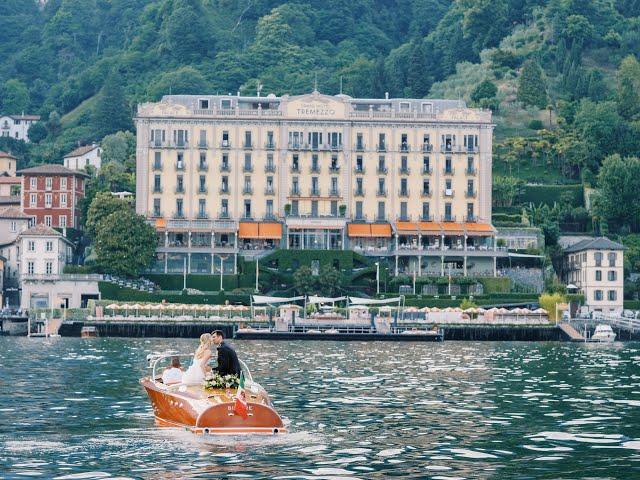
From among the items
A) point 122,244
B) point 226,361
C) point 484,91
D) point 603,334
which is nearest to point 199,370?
point 226,361

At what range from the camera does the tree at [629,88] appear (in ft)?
569

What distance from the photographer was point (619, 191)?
144625mm

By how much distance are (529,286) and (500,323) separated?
22.5 meters

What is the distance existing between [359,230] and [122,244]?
24.3 m

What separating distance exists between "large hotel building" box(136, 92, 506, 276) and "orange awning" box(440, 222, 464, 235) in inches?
11.3

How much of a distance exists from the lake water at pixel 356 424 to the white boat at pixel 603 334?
3559cm

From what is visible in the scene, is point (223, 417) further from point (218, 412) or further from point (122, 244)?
point (122, 244)

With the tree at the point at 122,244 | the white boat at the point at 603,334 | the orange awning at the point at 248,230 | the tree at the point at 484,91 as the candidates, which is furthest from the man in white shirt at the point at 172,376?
the tree at the point at 484,91

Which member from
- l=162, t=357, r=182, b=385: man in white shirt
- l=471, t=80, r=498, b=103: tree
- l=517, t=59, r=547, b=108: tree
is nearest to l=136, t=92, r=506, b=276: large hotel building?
l=517, t=59, r=547, b=108: tree

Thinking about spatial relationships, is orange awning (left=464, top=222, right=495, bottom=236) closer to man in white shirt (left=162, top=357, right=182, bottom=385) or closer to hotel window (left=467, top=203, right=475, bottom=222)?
hotel window (left=467, top=203, right=475, bottom=222)

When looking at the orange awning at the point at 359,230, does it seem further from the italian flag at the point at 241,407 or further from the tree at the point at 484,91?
the italian flag at the point at 241,407

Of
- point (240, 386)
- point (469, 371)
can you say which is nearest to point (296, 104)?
point (469, 371)

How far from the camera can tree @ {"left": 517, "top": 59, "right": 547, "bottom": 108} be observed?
590 ft

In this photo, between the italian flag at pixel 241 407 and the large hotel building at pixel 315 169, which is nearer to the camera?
the italian flag at pixel 241 407
